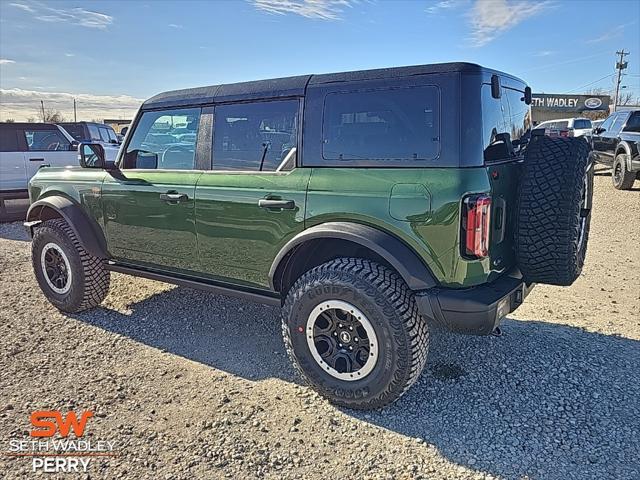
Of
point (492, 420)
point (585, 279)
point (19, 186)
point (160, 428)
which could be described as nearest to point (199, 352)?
point (160, 428)

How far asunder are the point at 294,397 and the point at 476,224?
1590 millimetres

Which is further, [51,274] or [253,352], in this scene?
Answer: [51,274]

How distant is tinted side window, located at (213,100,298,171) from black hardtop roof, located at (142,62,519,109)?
0.24 feet

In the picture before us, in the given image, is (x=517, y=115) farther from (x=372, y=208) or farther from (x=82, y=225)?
(x=82, y=225)

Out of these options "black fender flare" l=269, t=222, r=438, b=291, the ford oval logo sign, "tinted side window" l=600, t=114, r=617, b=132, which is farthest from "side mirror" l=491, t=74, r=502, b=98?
the ford oval logo sign

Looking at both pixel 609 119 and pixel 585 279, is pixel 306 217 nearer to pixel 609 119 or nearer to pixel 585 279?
pixel 585 279

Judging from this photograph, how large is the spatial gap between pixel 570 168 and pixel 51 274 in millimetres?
4448

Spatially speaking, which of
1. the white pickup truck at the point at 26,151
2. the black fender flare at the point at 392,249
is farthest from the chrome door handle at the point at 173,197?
the white pickup truck at the point at 26,151

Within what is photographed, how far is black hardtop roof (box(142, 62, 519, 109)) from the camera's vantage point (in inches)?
111

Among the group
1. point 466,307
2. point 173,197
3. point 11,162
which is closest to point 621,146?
point 466,307

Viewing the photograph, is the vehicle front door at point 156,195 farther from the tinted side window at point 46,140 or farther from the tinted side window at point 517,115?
the tinted side window at point 46,140

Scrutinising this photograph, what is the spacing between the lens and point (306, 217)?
10.3ft

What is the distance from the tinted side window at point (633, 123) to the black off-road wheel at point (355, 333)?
1176 cm

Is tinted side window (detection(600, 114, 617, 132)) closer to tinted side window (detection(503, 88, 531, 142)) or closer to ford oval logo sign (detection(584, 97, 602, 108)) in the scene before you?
tinted side window (detection(503, 88, 531, 142))
